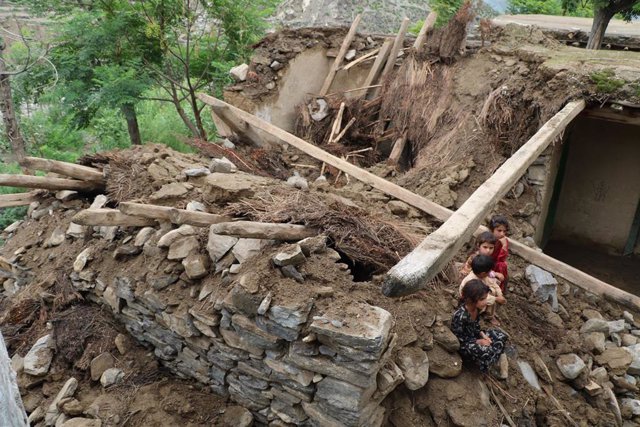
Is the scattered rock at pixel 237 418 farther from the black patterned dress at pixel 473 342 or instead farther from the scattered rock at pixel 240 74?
the scattered rock at pixel 240 74

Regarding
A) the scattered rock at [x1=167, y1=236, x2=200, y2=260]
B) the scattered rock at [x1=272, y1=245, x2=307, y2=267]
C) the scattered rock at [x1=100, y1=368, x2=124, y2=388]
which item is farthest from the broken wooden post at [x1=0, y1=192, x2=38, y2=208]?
the scattered rock at [x1=272, y1=245, x2=307, y2=267]

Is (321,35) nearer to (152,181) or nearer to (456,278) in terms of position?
(152,181)

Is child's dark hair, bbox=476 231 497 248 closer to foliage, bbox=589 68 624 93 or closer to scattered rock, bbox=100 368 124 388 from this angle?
foliage, bbox=589 68 624 93

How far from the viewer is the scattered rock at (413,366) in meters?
3.31

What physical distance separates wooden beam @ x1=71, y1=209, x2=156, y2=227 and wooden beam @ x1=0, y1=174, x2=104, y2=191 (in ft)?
5.27

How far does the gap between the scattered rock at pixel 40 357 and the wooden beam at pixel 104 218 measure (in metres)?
1.64

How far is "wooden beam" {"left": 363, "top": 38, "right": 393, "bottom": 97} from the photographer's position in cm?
780

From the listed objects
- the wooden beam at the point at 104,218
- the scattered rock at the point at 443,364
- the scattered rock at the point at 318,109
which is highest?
the wooden beam at the point at 104,218

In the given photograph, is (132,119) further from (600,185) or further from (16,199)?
(600,185)

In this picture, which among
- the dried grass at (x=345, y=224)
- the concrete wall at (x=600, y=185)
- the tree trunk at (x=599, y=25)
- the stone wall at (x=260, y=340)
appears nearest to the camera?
the stone wall at (x=260, y=340)

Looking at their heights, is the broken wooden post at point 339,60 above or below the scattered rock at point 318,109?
above

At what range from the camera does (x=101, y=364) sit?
170 inches

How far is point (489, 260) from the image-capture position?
144 inches

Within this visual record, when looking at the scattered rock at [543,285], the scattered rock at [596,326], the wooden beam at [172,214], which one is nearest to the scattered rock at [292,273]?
the wooden beam at [172,214]
